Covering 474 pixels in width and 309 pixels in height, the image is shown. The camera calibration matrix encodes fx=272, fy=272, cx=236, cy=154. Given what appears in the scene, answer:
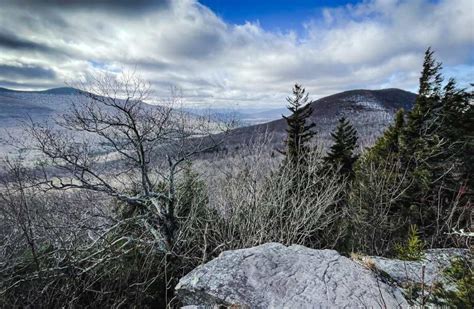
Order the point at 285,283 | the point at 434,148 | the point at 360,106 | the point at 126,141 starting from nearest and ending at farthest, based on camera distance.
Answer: the point at 285,283
the point at 126,141
the point at 434,148
the point at 360,106

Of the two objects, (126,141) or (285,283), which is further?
(126,141)

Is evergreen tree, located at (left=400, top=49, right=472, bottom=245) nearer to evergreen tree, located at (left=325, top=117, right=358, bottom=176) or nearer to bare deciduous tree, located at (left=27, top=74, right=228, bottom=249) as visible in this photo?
evergreen tree, located at (left=325, top=117, right=358, bottom=176)

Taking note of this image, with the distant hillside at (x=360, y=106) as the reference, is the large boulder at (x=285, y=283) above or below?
below

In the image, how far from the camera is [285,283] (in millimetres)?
3709

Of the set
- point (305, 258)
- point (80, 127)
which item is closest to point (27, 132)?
point (80, 127)

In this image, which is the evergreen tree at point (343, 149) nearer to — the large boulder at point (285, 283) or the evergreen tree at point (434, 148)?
the evergreen tree at point (434, 148)

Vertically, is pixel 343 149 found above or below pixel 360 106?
below

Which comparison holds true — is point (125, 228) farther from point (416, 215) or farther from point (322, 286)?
point (416, 215)

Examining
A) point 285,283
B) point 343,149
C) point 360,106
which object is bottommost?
point 285,283

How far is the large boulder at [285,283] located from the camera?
3392mm

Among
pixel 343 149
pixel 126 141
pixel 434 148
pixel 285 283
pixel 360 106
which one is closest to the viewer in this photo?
pixel 285 283

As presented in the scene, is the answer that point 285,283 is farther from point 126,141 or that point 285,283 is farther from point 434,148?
point 434,148

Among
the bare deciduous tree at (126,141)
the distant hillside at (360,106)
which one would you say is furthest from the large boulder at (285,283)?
the distant hillside at (360,106)

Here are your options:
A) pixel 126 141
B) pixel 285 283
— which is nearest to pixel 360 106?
pixel 126 141
